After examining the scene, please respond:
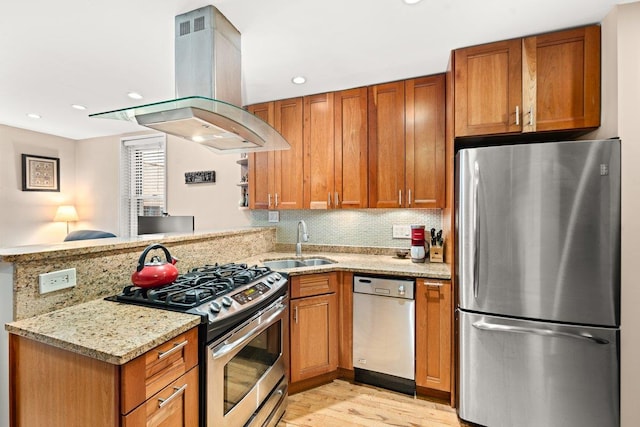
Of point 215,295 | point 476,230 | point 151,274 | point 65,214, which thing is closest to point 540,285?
point 476,230

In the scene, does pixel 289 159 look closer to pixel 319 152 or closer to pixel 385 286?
pixel 319 152

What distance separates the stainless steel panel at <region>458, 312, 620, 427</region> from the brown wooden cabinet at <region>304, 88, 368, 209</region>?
4.49ft

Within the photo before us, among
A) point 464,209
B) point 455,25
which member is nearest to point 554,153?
point 464,209

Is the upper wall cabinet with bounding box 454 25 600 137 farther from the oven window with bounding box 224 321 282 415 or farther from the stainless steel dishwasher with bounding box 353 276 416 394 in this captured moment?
the oven window with bounding box 224 321 282 415

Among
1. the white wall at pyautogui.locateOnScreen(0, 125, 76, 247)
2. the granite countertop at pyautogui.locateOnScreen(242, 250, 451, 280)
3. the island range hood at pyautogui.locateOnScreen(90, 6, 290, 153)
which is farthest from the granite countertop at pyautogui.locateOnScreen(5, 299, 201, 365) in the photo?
the white wall at pyautogui.locateOnScreen(0, 125, 76, 247)

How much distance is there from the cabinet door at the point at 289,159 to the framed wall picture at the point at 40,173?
3841 mm

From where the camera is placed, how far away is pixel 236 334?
146 cm

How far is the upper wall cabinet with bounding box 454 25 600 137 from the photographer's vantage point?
6.06 ft

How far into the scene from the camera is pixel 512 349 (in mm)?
1786

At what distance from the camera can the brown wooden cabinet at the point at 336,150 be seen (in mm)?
2686

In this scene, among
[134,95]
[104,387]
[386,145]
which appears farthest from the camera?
[134,95]

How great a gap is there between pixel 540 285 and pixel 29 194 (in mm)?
6018

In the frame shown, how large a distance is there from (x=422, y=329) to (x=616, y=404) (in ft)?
3.41

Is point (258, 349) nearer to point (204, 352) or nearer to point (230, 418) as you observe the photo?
point (230, 418)
